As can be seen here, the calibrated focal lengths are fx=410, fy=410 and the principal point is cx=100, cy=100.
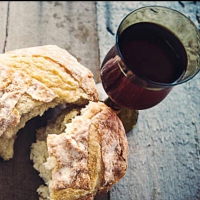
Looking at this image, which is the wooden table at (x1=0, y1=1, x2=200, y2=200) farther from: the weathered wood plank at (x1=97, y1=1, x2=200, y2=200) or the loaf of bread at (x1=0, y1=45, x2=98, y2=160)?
the loaf of bread at (x1=0, y1=45, x2=98, y2=160)

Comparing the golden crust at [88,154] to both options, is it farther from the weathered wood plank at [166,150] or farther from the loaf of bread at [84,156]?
the weathered wood plank at [166,150]

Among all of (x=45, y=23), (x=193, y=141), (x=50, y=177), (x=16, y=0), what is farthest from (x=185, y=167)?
(x=16, y=0)

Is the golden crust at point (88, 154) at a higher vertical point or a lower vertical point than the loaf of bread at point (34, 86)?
lower

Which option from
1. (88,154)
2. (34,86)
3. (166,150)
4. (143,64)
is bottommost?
(166,150)

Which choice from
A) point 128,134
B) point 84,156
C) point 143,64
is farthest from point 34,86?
point 128,134

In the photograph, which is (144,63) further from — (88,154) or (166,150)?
(166,150)

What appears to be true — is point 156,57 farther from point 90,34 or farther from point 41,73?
point 90,34

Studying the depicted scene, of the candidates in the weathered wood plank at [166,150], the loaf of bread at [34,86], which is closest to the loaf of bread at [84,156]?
the loaf of bread at [34,86]
